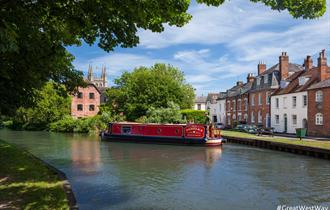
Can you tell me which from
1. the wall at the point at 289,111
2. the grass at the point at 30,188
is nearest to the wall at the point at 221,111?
the wall at the point at 289,111

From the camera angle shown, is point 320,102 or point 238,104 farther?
point 238,104

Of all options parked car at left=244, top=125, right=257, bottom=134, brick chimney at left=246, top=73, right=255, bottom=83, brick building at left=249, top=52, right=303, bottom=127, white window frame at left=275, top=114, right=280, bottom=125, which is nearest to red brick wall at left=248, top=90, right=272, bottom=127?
brick building at left=249, top=52, right=303, bottom=127

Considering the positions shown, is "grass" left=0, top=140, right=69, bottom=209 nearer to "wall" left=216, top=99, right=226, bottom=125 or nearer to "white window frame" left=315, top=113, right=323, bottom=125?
"white window frame" left=315, top=113, right=323, bottom=125

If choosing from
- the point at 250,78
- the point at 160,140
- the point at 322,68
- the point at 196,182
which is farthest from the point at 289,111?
the point at 196,182

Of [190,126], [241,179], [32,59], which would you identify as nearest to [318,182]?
[241,179]

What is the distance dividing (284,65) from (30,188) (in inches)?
1692

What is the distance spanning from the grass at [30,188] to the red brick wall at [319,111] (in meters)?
29.8

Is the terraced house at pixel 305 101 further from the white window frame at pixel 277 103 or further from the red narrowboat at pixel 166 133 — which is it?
the red narrowboat at pixel 166 133

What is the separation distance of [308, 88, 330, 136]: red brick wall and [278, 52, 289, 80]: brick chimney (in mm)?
9140

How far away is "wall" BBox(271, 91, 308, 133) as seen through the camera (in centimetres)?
3962

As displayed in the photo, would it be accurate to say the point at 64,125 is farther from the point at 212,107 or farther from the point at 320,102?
the point at 320,102

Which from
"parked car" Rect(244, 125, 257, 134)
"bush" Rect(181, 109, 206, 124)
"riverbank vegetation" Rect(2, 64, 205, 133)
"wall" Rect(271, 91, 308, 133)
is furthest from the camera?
"bush" Rect(181, 109, 206, 124)

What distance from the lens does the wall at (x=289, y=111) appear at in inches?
1560

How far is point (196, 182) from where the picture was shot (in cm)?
1523
